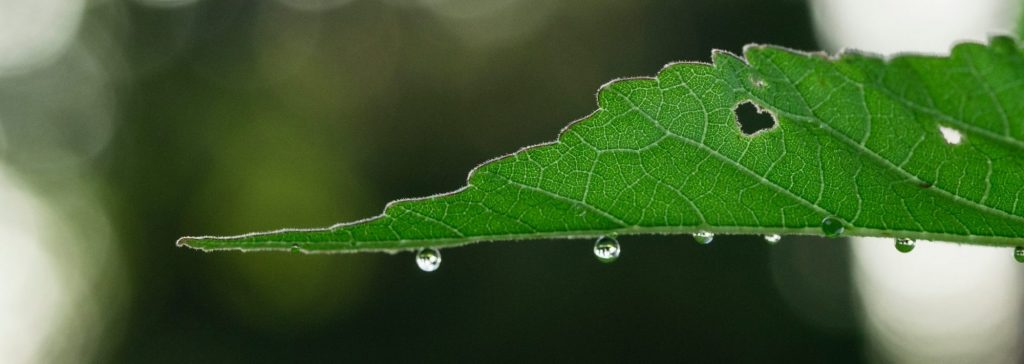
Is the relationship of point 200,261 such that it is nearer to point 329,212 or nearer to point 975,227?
point 329,212

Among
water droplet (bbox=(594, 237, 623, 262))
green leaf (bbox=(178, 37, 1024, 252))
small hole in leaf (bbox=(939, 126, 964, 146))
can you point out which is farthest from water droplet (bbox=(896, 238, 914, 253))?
water droplet (bbox=(594, 237, 623, 262))

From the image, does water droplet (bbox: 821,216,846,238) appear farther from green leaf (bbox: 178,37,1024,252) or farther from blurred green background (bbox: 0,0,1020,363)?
blurred green background (bbox: 0,0,1020,363)

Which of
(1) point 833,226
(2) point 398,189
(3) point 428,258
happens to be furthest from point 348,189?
(1) point 833,226

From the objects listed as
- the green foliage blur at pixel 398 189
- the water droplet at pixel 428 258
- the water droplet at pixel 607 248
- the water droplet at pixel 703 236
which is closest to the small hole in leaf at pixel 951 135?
the water droplet at pixel 703 236

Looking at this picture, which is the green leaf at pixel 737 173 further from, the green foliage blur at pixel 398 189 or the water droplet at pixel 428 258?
the green foliage blur at pixel 398 189

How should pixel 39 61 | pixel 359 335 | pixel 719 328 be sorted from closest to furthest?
pixel 719 328 < pixel 359 335 < pixel 39 61

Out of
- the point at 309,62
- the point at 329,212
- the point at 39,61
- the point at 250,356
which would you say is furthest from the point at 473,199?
the point at 39,61
